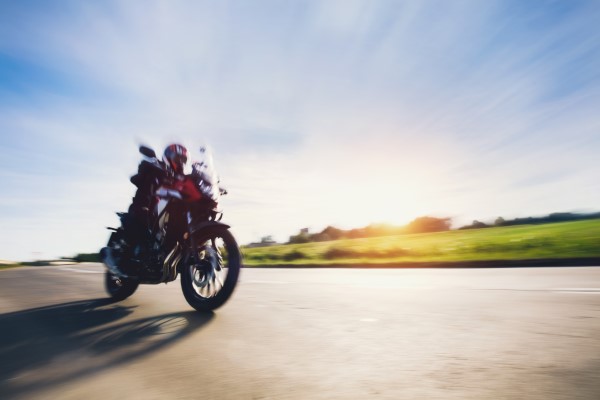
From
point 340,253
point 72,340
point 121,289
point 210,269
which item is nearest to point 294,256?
point 340,253

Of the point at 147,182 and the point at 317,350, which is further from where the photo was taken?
the point at 147,182

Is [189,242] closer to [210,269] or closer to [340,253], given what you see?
[210,269]

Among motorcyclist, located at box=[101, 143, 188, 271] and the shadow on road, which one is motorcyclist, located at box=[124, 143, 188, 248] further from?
the shadow on road

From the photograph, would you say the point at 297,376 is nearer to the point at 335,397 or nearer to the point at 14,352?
the point at 335,397

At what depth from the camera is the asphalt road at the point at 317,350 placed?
1.88 meters

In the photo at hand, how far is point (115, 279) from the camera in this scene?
618cm

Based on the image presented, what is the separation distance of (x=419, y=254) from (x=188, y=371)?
17239 mm

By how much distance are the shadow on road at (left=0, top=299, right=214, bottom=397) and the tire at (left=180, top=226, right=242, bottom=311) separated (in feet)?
0.68

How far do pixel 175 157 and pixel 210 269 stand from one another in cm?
149

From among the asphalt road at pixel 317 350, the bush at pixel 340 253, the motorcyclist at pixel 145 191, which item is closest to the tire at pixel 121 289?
the motorcyclist at pixel 145 191

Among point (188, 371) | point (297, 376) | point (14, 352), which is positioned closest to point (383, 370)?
point (297, 376)

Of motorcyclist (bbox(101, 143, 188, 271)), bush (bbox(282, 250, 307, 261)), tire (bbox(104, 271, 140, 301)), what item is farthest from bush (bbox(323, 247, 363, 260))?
motorcyclist (bbox(101, 143, 188, 271))

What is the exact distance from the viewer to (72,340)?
123 inches

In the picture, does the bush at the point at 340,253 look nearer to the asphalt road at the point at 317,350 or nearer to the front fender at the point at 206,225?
the asphalt road at the point at 317,350
